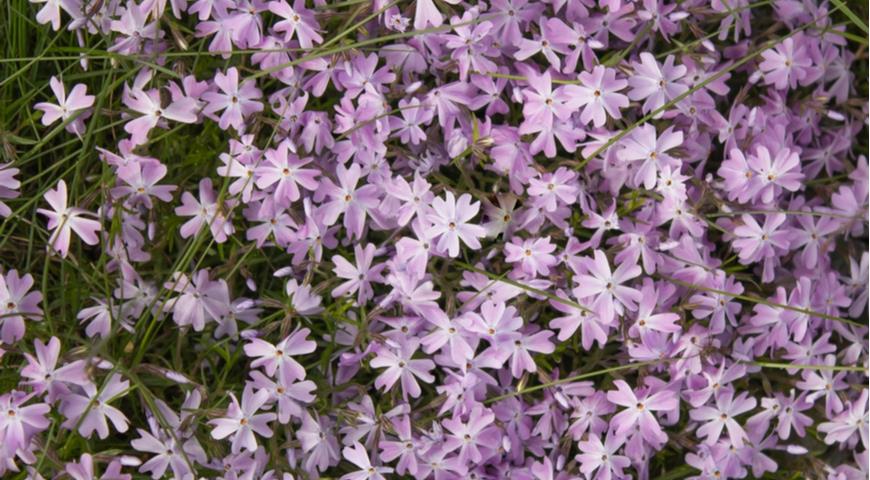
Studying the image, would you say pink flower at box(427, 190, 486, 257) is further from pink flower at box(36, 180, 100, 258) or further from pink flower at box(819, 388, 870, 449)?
pink flower at box(819, 388, 870, 449)

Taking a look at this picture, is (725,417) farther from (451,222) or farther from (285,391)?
(285,391)

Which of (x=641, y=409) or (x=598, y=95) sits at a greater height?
(x=598, y=95)

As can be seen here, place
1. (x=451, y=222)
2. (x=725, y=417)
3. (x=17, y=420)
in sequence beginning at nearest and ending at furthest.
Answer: (x=17, y=420)
(x=451, y=222)
(x=725, y=417)

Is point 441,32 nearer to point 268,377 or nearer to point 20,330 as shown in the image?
point 268,377

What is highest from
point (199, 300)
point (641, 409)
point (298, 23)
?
point (298, 23)

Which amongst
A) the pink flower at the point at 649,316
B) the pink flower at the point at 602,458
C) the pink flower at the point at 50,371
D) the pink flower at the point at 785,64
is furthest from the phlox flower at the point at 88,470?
the pink flower at the point at 785,64

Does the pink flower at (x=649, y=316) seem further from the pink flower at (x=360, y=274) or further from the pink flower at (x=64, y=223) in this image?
the pink flower at (x=64, y=223)

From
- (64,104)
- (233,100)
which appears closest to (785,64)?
(233,100)

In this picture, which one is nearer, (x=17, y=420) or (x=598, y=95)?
(x=17, y=420)
